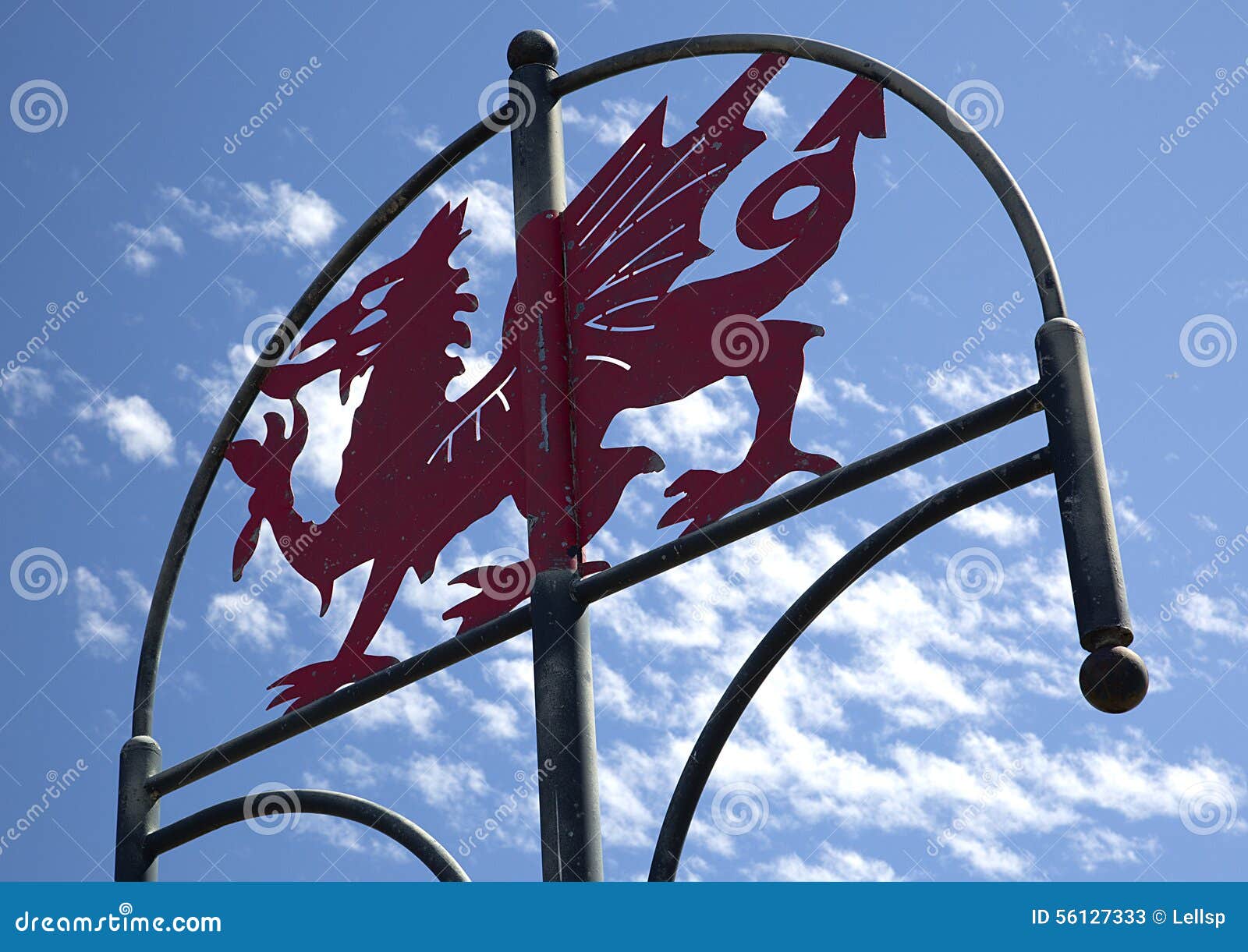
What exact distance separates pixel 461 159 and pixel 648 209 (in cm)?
78

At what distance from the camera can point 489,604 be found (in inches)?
176

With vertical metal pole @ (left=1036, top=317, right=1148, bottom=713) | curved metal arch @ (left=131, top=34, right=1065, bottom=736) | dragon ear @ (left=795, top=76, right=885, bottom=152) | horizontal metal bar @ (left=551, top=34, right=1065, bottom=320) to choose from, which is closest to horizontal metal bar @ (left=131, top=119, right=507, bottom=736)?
curved metal arch @ (left=131, top=34, right=1065, bottom=736)

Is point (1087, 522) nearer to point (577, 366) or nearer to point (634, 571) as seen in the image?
point (634, 571)

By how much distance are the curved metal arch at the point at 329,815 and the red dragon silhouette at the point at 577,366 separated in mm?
299

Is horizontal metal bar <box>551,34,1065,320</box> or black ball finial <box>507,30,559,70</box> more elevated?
black ball finial <box>507,30,559,70</box>

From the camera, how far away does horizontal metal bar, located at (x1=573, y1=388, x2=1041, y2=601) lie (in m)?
3.68

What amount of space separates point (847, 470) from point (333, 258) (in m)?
2.22

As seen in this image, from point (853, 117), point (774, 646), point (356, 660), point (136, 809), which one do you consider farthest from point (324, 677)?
point (853, 117)

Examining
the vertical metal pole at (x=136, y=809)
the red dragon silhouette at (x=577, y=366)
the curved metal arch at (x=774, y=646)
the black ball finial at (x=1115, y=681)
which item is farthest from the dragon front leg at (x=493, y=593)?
the black ball finial at (x=1115, y=681)

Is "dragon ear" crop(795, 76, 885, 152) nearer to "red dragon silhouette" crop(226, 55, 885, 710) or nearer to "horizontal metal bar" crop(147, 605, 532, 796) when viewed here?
"red dragon silhouette" crop(226, 55, 885, 710)

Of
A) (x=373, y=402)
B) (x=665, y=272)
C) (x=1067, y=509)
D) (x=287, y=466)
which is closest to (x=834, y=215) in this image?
(x=665, y=272)

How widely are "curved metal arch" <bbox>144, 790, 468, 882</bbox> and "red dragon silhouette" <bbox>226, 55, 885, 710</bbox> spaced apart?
0.30 metres

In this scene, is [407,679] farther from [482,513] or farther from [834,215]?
[834,215]

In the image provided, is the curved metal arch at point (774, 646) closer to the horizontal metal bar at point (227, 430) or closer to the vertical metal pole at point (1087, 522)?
the vertical metal pole at point (1087, 522)
